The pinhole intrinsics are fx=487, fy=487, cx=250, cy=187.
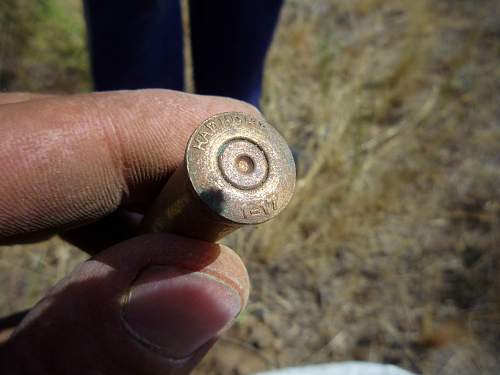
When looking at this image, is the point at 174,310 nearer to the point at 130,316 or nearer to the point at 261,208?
the point at 130,316

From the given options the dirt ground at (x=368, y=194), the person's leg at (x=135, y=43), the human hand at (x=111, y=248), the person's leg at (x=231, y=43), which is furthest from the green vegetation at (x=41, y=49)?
the human hand at (x=111, y=248)

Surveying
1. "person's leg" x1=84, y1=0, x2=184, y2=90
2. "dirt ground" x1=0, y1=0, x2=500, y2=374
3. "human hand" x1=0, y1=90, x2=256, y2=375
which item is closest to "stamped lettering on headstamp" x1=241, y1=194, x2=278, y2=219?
"human hand" x1=0, y1=90, x2=256, y2=375

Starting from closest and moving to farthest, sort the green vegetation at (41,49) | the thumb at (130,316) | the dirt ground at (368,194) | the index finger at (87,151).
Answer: the thumb at (130,316) → the index finger at (87,151) → the dirt ground at (368,194) → the green vegetation at (41,49)

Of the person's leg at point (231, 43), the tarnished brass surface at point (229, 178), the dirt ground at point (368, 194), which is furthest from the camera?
the person's leg at point (231, 43)

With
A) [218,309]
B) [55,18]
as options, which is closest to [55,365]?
[218,309]

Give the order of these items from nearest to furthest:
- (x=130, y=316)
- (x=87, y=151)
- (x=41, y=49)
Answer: (x=130, y=316) < (x=87, y=151) < (x=41, y=49)

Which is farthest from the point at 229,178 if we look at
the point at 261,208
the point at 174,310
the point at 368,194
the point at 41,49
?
the point at 41,49

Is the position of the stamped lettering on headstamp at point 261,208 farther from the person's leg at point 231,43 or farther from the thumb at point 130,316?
the person's leg at point 231,43
